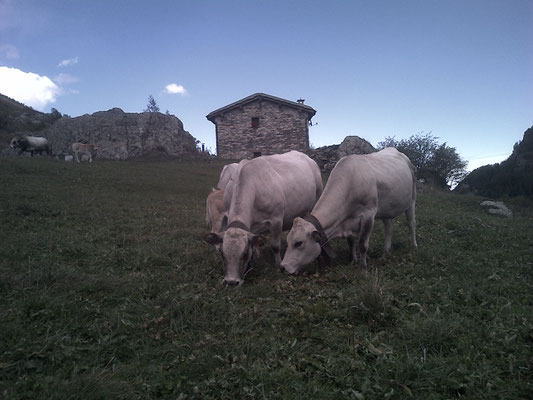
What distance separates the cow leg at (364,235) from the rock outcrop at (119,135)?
2621 cm

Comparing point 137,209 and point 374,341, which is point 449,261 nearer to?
point 374,341

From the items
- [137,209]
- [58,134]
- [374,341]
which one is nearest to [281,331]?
[374,341]

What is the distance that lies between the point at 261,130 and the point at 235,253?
90.3 ft

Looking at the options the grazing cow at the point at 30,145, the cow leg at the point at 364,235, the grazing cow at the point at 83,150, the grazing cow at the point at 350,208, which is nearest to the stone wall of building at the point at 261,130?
the grazing cow at the point at 83,150

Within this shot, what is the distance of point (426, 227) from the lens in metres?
10.7

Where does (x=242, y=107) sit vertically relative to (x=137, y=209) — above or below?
above

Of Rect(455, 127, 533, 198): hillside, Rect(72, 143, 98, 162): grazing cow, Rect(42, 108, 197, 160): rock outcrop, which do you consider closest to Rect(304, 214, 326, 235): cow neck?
Rect(72, 143, 98, 162): grazing cow

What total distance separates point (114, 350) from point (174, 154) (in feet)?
92.5

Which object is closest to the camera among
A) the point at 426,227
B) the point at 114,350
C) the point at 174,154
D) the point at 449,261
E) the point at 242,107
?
the point at 114,350

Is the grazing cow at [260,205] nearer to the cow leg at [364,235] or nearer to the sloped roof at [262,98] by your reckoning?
the cow leg at [364,235]

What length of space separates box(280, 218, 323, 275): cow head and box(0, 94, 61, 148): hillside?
3729cm

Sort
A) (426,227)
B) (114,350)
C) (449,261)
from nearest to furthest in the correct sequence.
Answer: (114,350) < (449,261) < (426,227)

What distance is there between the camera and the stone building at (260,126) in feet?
103

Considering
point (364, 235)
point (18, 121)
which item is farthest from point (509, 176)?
point (18, 121)
